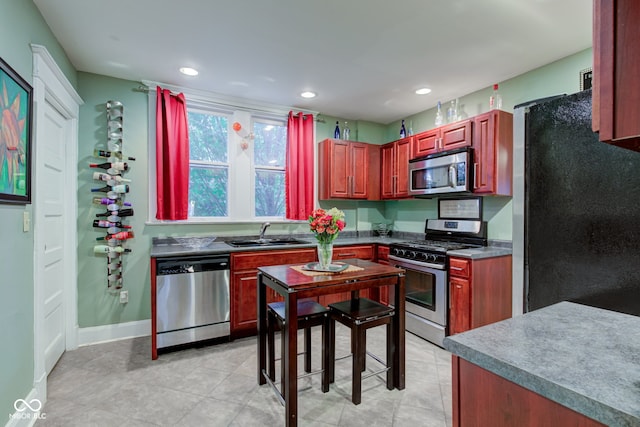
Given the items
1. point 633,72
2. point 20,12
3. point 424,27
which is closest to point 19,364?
point 20,12

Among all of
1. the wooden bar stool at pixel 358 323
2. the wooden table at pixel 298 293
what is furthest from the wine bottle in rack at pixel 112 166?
the wooden bar stool at pixel 358 323

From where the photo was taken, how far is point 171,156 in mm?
3324

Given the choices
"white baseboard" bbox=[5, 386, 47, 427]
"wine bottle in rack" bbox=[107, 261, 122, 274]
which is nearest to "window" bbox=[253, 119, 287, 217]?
"wine bottle in rack" bbox=[107, 261, 122, 274]

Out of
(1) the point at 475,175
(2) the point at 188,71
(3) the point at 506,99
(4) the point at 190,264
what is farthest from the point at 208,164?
(3) the point at 506,99

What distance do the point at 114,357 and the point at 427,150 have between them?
3.81m

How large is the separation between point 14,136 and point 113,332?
7.24 feet

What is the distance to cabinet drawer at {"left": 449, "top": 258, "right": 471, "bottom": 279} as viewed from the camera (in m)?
2.83

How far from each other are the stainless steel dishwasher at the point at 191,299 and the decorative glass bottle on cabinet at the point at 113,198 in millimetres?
689

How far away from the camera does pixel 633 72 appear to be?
Answer: 49 centimetres

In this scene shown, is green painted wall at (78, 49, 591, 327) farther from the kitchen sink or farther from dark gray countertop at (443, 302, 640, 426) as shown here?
dark gray countertop at (443, 302, 640, 426)

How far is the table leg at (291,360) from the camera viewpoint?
1853mm

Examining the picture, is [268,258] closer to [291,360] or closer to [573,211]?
[291,360]

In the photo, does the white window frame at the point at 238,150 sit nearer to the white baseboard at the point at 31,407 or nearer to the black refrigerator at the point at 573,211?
the white baseboard at the point at 31,407

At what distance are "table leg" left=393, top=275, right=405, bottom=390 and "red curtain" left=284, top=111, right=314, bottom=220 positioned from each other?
6.70ft
